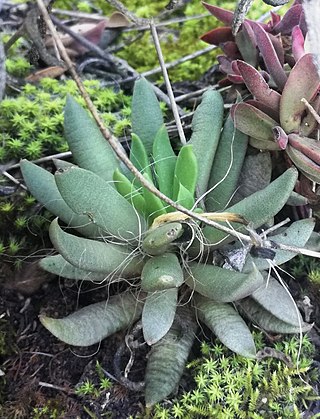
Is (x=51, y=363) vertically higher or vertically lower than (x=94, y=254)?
lower

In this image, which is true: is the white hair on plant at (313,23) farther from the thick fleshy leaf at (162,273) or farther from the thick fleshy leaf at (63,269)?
the thick fleshy leaf at (63,269)

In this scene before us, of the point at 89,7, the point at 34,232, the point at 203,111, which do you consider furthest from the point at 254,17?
the point at 34,232

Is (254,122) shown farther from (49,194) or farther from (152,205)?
(49,194)

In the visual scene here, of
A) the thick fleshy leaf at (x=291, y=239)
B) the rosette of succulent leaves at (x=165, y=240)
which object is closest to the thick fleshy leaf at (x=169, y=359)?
the rosette of succulent leaves at (x=165, y=240)

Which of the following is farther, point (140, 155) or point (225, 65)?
point (225, 65)

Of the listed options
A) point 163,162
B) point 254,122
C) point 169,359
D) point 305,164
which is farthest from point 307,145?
point 169,359

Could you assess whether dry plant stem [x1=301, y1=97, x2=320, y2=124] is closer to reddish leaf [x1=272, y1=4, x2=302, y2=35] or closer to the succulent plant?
the succulent plant

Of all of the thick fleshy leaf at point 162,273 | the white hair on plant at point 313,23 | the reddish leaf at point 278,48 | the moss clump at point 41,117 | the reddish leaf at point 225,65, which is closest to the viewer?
the thick fleshy leaf at point 162,273
